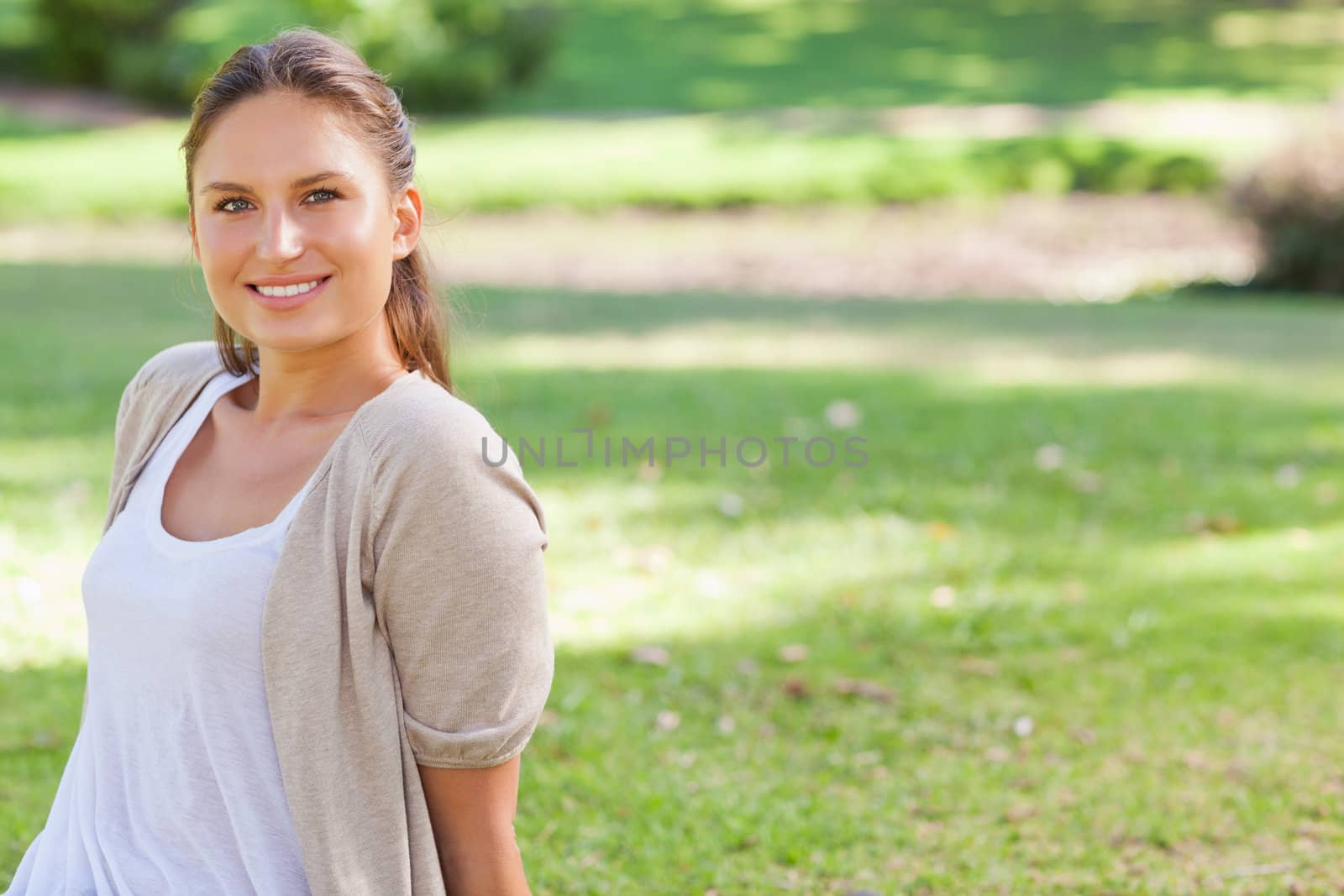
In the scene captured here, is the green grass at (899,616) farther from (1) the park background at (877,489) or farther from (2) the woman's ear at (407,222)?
(2) the woman's ear at (407,222)

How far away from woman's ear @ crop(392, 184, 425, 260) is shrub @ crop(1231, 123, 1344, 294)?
38.0 feet

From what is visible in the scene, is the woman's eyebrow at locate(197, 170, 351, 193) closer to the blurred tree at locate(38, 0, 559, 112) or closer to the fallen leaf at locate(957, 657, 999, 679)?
the fallen leaf at locate(957, 657, 999, 679)

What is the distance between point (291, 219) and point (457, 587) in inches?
20.7

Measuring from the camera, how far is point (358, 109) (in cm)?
187

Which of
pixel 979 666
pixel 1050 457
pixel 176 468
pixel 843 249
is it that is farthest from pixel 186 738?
pixel 843 249

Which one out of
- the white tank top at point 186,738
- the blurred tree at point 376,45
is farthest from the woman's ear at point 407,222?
the blurred tree at point 376,45

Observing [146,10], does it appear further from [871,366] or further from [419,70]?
[871,366]

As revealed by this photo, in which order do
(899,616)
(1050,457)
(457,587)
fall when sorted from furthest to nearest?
(1050,457)
(899,616)
(457,587)

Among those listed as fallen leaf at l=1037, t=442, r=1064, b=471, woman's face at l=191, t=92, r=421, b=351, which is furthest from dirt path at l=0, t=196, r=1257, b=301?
woman's face at l=191, t=92, r=421, b=351

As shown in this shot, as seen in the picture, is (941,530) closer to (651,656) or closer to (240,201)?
(651,656)

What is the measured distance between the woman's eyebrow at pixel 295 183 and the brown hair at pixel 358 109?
0.06 m

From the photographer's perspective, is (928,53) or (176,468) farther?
(928,53)

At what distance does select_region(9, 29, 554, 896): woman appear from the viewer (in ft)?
5.63

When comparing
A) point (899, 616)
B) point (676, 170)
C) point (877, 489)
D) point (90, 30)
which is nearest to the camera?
point (899, 616)
